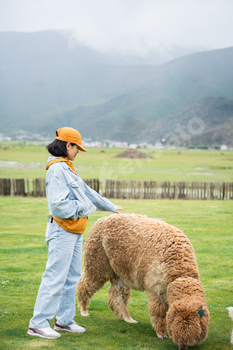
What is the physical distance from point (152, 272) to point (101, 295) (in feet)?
8.22

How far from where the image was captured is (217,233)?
1167 cm

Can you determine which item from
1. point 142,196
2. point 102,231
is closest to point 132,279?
point 102,231

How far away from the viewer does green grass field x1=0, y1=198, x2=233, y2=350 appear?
4.36m

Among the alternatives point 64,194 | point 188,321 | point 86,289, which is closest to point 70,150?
point 64,194

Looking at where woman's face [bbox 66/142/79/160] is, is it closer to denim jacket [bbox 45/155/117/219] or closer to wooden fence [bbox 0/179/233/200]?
denim jacket [bbox 45/155/117/219]

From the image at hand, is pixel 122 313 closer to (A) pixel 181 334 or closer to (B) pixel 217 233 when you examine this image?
(A) pixel 181 334

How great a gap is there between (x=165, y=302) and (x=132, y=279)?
0.60m

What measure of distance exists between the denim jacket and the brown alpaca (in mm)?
863

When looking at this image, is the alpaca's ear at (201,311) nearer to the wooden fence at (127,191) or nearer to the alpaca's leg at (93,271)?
the alpaca's leg at (93,271)

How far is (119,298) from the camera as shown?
532cm

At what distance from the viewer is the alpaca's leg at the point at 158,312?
14.4 ft

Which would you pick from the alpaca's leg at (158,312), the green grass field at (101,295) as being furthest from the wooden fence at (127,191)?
the alpaca's leg at (158,312)

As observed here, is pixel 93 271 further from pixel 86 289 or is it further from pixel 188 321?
pixel 188 321

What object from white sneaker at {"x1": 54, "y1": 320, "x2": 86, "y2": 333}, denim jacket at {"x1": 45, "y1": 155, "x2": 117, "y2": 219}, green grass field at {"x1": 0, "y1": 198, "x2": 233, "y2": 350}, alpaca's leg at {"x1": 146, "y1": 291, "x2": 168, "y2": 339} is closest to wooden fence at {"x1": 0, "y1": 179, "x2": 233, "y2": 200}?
green grass field at {"x1": 0, "y1": 198, "x2": 233, "y2": 350}
